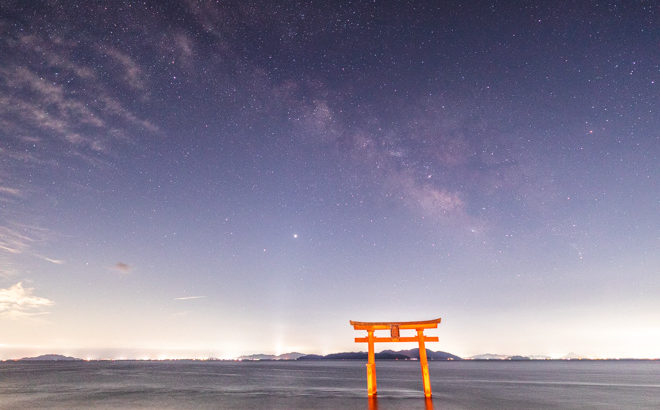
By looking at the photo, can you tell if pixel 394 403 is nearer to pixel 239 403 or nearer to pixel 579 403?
pixel 239 403

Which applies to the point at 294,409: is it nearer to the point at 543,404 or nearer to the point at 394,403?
the point at 394,403

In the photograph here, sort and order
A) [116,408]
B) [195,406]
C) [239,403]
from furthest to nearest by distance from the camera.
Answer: [239,403], [195,406], [116,408]

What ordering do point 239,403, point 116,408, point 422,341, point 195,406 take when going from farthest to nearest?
1. point 239,403
2. point 195,406
3. point 116,408
4. point 422,341

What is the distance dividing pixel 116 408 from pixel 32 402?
33.6 feet

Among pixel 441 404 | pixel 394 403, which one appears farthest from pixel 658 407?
pixel 394 403

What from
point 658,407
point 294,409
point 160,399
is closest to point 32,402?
point 160,399

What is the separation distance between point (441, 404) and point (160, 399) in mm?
21085

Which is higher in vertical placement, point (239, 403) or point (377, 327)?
point (377, 327)

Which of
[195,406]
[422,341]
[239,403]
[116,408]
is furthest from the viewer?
[239,403]

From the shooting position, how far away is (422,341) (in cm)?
2075

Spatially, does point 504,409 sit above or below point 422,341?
below

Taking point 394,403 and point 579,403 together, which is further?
point 579,403

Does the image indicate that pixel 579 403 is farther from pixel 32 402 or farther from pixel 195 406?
pixel 32 402

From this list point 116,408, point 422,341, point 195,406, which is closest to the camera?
point 422,341
